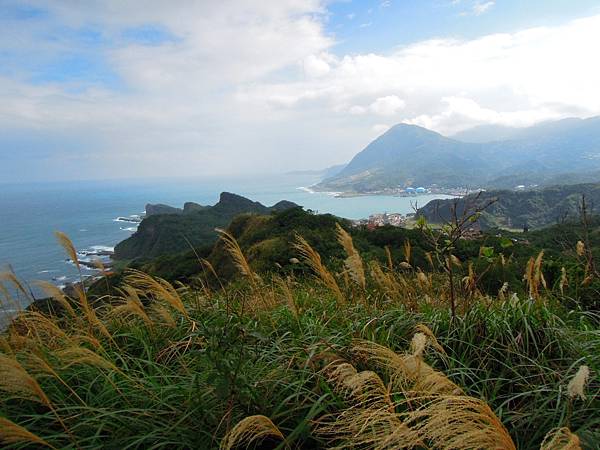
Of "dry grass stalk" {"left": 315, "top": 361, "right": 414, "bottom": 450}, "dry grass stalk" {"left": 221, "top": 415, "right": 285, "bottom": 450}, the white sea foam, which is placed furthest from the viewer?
the white sea foam

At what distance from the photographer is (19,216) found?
111375 millimetres

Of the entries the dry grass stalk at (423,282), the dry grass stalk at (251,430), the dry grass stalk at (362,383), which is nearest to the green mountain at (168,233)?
the dry grass stalk at (423,282)

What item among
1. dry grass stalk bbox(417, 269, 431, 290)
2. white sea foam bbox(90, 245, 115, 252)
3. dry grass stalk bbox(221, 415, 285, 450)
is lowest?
white sea foam bbox(90, 245, 115, 252)

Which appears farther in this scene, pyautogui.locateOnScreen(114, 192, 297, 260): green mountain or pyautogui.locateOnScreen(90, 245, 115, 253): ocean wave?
pyautogui.locateOnScreen(90, 245, 115, 253): ocean wave

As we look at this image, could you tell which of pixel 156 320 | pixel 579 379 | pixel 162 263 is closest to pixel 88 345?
pixel 156 320

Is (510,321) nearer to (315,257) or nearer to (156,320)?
(315,257)

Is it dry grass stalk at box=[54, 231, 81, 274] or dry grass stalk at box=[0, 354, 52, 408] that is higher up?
dry grass stalk at box=[54, 231, 81, 274]

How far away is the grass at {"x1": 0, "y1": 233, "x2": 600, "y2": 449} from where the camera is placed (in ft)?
5.25

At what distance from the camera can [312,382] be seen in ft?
7.96

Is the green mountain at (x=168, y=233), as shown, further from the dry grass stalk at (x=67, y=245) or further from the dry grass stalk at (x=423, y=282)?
the dry grass stalk at (x=67, y=245)

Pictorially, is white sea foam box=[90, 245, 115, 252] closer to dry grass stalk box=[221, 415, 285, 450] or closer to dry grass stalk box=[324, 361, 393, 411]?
dry grass stalk box=[221, 415, 285, 450]

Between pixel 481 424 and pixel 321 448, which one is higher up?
pixel 481 424

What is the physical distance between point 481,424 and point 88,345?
3.22m

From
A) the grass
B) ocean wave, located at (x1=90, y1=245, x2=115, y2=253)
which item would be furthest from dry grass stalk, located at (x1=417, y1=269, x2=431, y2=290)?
ocean wave, located at (x1=90, y1=245, x2=115, y2=253)
